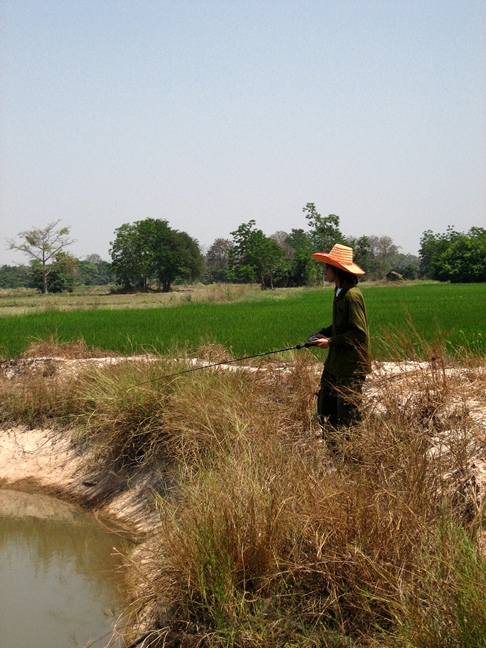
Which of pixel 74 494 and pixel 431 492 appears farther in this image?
pixel 74 494

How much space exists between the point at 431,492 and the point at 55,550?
11.7 ft

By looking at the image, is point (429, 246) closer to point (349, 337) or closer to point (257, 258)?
point (257, 258)

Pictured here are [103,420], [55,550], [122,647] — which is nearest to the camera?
[122,647]

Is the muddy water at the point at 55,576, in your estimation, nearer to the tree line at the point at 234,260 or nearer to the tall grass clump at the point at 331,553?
the tall grass clump at the point at 331,553

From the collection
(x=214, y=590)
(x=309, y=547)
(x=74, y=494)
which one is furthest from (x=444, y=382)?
(x=74, y=494)

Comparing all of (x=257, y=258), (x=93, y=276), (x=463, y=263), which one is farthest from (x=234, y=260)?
(x=93, y=276)

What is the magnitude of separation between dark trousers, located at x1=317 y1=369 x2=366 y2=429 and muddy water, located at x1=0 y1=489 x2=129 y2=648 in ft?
6.22

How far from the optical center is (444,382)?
5.77 m

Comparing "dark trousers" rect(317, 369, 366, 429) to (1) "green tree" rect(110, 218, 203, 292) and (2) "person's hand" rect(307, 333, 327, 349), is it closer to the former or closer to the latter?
(2) "person's hand" rect(307, 333, 327, 349)

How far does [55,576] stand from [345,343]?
286 cm

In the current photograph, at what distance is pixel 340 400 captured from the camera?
18.1 ft

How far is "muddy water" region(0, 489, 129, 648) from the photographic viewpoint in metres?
4.68

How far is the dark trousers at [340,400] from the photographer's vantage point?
17.9 ft

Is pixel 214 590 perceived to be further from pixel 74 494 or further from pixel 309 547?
pixel 74 494
